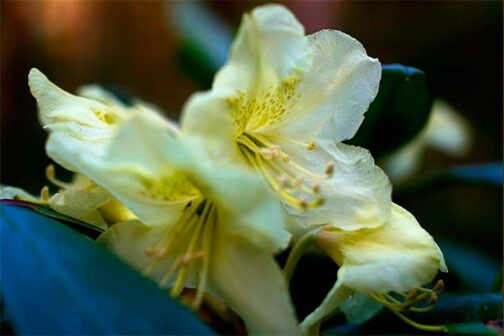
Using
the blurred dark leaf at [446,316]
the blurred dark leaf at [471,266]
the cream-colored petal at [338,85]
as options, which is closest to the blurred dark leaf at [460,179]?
the blurred dark leaf at [471,266]

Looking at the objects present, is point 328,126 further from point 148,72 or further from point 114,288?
point 148,72

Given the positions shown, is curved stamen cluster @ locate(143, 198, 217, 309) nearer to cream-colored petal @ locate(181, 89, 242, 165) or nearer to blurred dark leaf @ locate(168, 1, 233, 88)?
cream-colored petal @ locate(181, 89, 242, 165)

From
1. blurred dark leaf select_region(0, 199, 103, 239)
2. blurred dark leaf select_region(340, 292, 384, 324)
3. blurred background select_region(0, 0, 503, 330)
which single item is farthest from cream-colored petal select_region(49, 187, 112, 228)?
A: blurred background select_region(0, 0, 503, 330)

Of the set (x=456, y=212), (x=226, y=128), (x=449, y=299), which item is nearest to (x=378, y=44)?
(x=456, y=212)

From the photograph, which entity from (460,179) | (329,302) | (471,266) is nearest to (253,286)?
(329,302)

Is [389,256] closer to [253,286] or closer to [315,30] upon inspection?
[253,286]

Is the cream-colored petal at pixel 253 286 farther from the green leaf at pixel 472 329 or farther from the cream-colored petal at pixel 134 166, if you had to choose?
the green leaf at pixel 472 329
